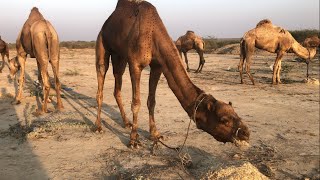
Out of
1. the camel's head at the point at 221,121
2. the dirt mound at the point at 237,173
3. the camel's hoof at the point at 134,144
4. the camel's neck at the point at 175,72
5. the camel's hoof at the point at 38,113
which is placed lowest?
the camel's hoof at the point at 38,113

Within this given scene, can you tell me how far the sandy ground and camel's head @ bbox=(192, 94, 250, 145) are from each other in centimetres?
56

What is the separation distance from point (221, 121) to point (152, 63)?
198cm

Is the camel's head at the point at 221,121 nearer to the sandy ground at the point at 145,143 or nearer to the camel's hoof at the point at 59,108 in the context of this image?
the sandy ground at the point at 145,143

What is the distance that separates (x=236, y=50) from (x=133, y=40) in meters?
31.4

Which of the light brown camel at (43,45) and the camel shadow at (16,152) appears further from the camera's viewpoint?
the light brown camel at (43,45)

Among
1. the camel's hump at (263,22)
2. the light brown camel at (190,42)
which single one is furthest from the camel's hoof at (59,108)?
the light brown camel at (190,42)

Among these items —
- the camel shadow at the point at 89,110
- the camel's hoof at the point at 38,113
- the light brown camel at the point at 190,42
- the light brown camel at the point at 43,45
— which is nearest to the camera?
the camel shadow at the point at 89,110

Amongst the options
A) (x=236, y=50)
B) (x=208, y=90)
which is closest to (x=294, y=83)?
(x=208, y=90)

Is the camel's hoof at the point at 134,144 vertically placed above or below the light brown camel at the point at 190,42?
below

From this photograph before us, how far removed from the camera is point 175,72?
5.05 metres

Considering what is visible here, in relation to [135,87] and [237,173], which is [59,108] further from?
[237,173]

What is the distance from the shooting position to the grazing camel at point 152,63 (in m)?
4.20

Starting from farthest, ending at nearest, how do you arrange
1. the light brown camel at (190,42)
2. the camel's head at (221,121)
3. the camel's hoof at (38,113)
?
1. the light brown camel at (190,42)
2. the camel's hoof at (38,113)
3. the camel's head at (221,121)

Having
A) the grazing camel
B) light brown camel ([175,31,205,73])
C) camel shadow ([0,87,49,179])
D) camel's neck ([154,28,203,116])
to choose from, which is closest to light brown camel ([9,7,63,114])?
camel shadow ([0,87,49,179])
